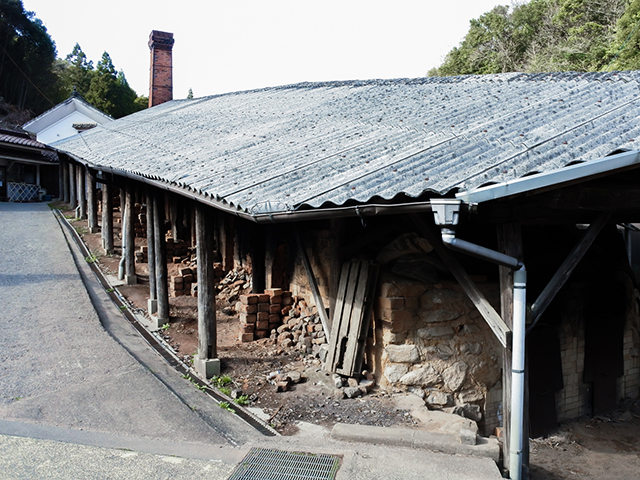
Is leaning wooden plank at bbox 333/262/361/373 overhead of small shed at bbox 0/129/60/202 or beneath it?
beneath

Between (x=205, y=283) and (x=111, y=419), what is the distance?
6.70 feet

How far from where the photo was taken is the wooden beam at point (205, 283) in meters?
6.19

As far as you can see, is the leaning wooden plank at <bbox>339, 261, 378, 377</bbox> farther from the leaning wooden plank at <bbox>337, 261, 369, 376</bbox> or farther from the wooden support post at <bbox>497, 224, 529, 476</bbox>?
the wooden support post at <bbox>497, 224, 529, 476</bbox>

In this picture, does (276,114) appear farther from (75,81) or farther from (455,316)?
(75,81)

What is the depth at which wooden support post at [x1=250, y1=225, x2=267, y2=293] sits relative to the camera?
848cm

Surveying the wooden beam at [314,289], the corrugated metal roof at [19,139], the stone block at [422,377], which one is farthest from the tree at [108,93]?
the stone block at [422,377]

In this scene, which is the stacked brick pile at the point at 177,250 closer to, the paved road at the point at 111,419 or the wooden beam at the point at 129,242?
→ the wooden beam at the point at 129,242

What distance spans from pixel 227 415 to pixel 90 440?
3.87 feet

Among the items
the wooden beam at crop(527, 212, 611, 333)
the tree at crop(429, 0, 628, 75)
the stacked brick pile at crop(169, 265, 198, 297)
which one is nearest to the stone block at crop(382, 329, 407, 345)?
the wooden beam at crop(527, 212, 611, 333)

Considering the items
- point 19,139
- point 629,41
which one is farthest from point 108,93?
point 629,41

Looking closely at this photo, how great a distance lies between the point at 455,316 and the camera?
5.62m

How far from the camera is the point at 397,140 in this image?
5.55m

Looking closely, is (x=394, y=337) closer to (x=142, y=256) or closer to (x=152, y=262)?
(x=152, y=262)

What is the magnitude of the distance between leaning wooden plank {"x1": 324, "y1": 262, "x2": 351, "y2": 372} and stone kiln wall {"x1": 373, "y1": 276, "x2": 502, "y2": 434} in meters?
0.60
